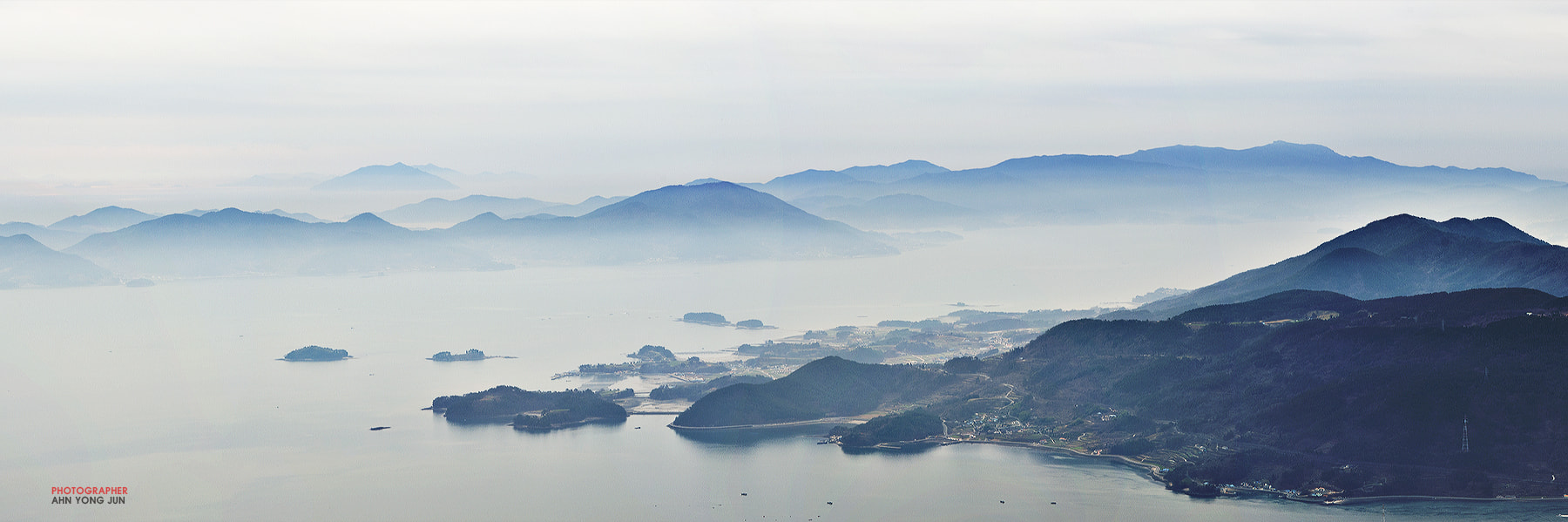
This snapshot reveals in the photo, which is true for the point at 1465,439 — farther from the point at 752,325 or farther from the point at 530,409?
the point at 752,325

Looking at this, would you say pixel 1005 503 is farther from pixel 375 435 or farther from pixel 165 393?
pixel 165 393

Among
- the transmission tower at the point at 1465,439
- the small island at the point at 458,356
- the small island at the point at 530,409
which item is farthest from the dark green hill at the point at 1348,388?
the small island at the point at 458,356

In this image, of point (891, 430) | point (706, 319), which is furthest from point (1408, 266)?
point (706, 319)

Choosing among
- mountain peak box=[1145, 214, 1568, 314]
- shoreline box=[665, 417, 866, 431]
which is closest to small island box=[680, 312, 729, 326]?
mountain peak box=[1145, 214, 1568, 314]

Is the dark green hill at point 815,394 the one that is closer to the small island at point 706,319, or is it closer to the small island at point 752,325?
the small island at point 752,325

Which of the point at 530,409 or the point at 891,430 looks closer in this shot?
the point at 891,430

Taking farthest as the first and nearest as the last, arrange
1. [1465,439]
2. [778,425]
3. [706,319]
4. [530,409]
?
[706,319] → [530,409] → [778,425] → [1465,439]

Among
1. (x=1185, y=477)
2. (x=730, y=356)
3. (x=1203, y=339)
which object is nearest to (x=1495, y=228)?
(x=1203, y=339)
